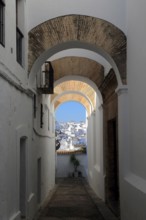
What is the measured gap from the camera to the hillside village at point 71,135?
1388 inches

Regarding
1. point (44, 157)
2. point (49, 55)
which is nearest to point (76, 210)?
point (44, 157)

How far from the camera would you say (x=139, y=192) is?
26.0ft

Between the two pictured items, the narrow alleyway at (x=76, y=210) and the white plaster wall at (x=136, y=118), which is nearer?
the white plaster wall at (x=136, y=118)

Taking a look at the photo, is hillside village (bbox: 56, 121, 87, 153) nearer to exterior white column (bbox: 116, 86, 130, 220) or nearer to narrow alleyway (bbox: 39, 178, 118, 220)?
narrow alleyway (bbox: 39, 178, 118, 220)

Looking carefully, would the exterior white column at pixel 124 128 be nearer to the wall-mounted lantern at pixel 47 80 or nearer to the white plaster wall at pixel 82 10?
the white plaster wall at pixel 82 10

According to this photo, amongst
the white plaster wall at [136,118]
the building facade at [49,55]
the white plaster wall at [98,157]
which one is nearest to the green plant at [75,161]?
the white plaster wall at [98,157]

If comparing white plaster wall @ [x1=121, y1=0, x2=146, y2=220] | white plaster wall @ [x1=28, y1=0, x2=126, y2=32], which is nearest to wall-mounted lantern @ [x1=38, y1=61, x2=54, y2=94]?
white plaster wall @ [x1=28, y1=0, x2=126, y2=32]

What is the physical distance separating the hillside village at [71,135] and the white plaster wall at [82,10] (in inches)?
959

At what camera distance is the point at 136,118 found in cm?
885

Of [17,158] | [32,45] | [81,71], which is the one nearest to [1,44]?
[17,158]

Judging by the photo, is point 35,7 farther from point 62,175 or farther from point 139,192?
point 62,175

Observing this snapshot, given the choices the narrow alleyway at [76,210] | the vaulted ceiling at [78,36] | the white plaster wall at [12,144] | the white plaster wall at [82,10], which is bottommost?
the narrow alleyway at [76,210]

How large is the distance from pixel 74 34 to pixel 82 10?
625 mm

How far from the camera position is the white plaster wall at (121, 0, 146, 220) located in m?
7.95
